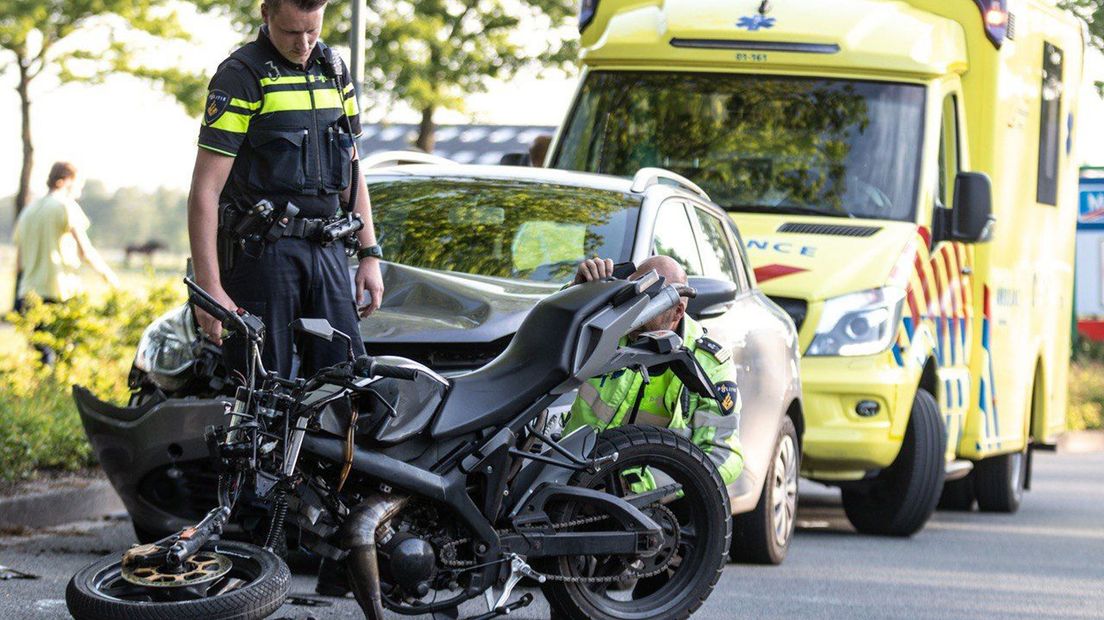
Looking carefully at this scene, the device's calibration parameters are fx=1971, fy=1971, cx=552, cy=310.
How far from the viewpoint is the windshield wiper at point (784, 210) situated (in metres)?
10.4

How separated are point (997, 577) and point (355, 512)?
4.34m

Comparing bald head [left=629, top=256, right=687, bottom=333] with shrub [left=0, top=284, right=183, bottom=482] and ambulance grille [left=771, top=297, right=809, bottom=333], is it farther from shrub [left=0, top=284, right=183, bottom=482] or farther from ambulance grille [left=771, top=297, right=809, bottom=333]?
shrub [left=0, top=284, right=183, bottom=482]

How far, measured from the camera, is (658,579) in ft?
19.2

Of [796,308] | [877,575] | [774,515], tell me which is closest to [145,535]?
[774,515]

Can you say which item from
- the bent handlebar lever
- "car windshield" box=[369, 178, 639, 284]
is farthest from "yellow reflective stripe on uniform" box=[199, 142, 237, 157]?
"car windshield" box=[369, 178, 639, 284]

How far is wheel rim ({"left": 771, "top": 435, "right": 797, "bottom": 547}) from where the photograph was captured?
831 centimetres

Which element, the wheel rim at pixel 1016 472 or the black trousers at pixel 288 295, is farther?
the wheel rim at pixel 1016 472

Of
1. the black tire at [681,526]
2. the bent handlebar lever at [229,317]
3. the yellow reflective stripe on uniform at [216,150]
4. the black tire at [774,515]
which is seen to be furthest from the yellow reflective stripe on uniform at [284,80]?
the black tire at [774,515]

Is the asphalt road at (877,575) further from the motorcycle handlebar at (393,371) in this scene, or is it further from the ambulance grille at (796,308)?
the motorcycle handlebar at (393,371)

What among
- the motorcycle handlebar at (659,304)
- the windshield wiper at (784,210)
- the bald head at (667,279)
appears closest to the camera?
the motorcycle handlebar at (659,304)

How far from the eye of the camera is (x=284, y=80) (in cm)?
598

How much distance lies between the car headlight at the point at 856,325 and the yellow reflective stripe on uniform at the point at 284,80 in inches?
166

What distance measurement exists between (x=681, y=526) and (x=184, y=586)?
174 centimetres

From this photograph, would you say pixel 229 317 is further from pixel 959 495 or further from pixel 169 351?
pixel 959 495
